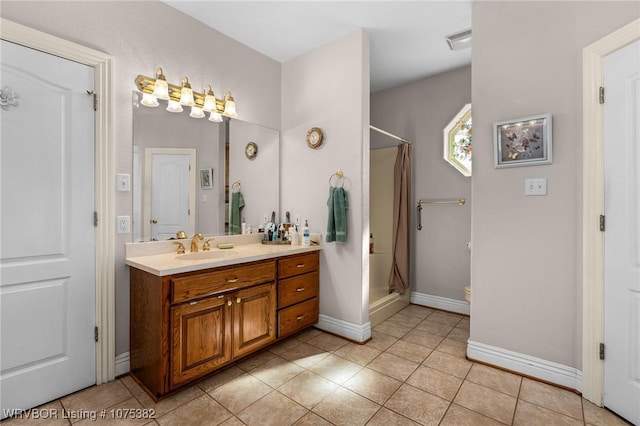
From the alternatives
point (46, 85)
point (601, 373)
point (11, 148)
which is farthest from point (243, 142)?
point (601, 373)

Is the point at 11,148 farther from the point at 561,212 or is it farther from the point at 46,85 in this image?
the point at 561,212

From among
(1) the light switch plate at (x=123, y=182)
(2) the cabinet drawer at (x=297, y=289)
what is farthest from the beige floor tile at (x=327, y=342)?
(1) the light switch plate at (x=123, y=182)

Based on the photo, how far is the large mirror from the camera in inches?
86.0

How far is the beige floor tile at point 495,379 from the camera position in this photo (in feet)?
6.29

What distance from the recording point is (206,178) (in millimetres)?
2586

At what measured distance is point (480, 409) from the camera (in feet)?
5.62

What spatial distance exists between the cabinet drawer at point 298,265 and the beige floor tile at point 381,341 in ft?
2.61

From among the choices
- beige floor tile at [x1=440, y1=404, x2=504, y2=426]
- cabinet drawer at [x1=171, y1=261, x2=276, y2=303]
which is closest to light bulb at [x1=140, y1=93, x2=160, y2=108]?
cabinet drawer at [x1=171, y1=261, x2=276, y2=303]

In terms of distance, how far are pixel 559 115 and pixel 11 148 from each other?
327 cm

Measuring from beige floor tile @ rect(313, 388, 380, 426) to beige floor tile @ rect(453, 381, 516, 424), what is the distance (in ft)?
1.78

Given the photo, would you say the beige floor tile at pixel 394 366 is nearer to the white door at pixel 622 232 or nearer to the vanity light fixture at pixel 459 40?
the white door at pixel 622 232

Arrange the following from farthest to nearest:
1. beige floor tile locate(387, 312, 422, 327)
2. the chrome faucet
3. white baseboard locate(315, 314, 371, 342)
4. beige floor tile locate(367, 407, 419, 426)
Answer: beige floor tile locate(387, 312, 422, 327), white baseboard locate(315, 314, 371, 342), the chrome faucet, beige floor tile locate(367, 407, 419, 426)

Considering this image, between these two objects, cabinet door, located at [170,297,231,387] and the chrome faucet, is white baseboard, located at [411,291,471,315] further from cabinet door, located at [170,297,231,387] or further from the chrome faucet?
the chrome faucet

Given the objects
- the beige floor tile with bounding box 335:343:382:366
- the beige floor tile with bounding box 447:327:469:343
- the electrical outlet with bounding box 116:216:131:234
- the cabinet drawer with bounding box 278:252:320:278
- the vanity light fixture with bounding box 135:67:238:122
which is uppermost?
the vanity light fixture with bounding box 135:67:238:122
